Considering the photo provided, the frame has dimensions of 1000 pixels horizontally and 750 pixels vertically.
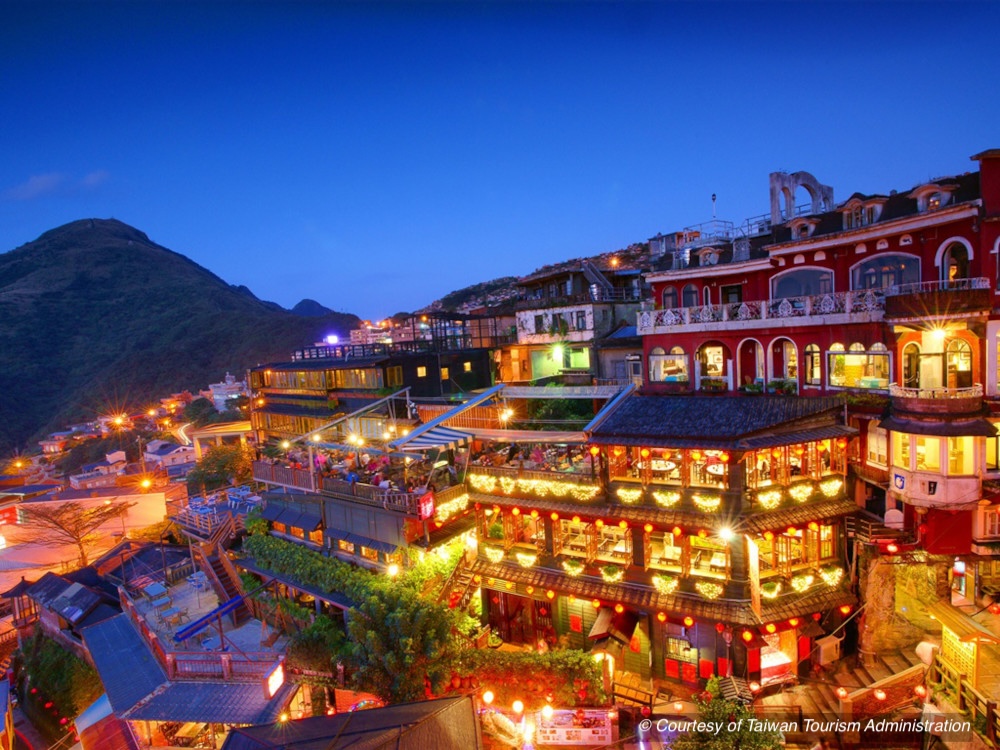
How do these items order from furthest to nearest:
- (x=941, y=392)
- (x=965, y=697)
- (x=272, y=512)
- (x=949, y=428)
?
1. (x=272, y=512)
2. (x=941, y=392)
3. (x=949, y=428)
4. (x=965, y=697)

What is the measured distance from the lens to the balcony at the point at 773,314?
20.3 meters

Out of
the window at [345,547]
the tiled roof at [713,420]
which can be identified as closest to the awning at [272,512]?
the window at [345,547]

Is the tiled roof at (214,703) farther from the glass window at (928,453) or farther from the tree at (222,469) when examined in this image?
the tree at (222,469)

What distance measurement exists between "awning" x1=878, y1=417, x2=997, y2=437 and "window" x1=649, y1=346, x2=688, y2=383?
406 inches

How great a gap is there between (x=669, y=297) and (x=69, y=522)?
152 feet

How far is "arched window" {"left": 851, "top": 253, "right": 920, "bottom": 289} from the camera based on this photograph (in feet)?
65.2

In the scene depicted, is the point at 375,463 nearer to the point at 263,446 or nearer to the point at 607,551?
the point at 607,551

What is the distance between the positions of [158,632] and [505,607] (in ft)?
53.0

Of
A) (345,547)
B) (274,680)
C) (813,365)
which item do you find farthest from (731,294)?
(274,680)

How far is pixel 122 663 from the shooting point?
911 inches

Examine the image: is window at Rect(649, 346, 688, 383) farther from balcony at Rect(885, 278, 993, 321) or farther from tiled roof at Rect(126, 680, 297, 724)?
tiled roof at Rect(126, 680, 297, 724)

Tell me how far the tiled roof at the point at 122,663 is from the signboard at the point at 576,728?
50.1ft

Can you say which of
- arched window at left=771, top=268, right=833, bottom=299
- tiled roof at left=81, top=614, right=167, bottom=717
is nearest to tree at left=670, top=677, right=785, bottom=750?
arched window at left=771, top=268, right=833, bottom=299

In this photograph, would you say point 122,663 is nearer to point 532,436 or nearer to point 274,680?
point 274,680
